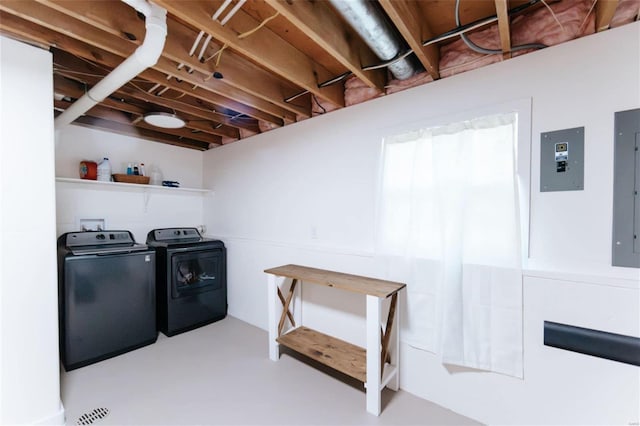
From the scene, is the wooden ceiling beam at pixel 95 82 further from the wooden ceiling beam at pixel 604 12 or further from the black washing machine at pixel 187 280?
the wooden ceiling beam at pixel 604 12

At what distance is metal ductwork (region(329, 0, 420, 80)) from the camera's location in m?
1.33

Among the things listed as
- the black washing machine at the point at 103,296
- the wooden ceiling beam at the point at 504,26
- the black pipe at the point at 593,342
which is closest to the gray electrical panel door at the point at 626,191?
the black pipe at the point at 593,342

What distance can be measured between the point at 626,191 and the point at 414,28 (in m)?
1.43

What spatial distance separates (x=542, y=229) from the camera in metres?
1.58

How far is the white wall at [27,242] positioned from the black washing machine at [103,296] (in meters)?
0.69

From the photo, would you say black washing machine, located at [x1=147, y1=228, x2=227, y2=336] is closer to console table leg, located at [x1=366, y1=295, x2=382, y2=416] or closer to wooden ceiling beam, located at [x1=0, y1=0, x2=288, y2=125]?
wooden ceiling beam, located at [x1=0, y1=0, x2=288, y2=125]

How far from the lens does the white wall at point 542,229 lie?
1379mm

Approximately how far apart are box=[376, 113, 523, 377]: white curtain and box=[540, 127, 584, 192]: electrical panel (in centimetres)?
16

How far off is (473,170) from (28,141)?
2828 millimetres

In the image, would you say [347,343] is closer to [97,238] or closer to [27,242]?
[27,242]

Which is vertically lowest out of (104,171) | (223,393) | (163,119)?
(223,393)

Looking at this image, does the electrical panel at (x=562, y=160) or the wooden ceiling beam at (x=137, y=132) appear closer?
the electrical panel at (x=562, y=160)

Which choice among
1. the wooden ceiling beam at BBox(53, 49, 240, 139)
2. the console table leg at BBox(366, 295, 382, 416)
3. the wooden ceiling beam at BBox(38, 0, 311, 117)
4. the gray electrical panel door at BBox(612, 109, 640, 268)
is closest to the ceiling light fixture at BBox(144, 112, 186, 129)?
the wooden ceiling beam at BBox(53, 49, 240, 139)

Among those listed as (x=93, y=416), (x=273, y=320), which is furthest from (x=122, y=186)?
(x=273, y=320)
